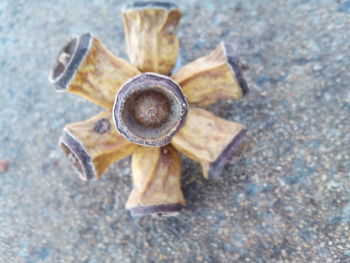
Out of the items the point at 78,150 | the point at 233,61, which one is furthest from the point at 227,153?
the point at 78,150

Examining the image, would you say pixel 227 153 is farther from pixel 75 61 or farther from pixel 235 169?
pixel 75 61

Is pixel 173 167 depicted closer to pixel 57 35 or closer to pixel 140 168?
pixel 140 168

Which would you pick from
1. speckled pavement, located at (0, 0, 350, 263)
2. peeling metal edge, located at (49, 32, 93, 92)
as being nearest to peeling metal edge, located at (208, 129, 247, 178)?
speckled pavement, located at (0, 0, 350, 263)

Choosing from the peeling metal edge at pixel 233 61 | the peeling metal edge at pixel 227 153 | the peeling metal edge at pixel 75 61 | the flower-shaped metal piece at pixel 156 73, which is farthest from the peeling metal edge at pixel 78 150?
the peeling metal edge at pixel 233 61

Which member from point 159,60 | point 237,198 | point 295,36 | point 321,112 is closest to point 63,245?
point 237,198

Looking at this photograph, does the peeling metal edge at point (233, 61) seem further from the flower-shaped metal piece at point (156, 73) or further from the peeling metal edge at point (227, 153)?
the peeling metal edge at point (227, 153)

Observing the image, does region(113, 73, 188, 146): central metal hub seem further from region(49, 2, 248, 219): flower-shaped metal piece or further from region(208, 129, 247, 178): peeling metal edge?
region(208, 129, 247, 178): peeling metal edge
